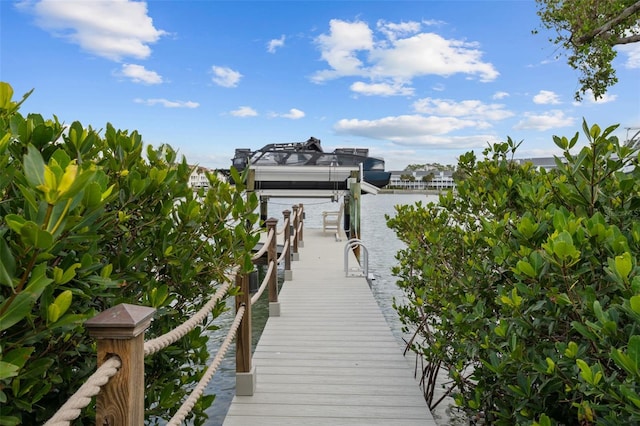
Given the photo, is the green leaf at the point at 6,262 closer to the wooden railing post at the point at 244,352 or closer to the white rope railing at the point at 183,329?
the white rope railing at the point at 183,329

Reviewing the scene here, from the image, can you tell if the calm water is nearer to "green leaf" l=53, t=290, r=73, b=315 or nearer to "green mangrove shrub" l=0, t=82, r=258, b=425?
"green mangrove shrub" l=0, t=82, r=258, b=425

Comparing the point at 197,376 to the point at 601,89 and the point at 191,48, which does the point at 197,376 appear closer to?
the point at 191,48

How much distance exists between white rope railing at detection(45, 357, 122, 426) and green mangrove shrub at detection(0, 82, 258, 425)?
0.09 metres

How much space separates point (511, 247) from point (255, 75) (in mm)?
14159

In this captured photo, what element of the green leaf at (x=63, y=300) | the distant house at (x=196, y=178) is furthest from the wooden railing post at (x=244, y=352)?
the green leaf at (x=63, y=300)

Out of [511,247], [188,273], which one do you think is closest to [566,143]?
[511,247]

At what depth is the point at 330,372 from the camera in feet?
12.5

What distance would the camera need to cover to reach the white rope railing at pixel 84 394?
995mm

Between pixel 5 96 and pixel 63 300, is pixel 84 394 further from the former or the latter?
pixel 5 96

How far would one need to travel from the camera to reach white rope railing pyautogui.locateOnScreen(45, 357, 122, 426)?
995 millimetres

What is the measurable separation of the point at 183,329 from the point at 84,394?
66cm

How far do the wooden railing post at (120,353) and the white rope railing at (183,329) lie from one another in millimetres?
147

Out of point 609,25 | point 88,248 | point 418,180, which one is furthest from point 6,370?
point 418,180

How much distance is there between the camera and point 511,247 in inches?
85.2
